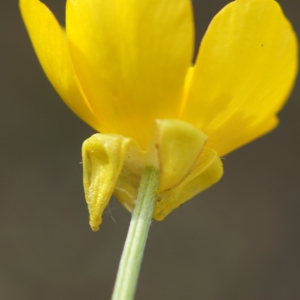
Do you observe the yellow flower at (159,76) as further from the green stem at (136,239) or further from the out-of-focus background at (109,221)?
the out-of-focus background at (109,221)

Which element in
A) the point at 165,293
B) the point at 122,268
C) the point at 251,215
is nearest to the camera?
the point at 122,268

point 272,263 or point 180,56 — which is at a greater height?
point 180,56

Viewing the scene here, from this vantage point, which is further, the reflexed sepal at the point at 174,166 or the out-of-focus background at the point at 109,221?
the out-of-focus background at the point at 109,221

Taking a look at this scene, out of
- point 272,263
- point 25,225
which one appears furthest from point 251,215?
point 25,225

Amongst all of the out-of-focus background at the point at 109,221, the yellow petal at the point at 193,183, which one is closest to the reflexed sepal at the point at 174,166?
the yellow petal at the point at 193,183

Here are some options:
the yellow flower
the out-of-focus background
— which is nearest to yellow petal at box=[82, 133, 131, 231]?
the yellow flower

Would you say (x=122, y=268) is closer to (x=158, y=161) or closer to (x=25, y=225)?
(x=158, y=161)

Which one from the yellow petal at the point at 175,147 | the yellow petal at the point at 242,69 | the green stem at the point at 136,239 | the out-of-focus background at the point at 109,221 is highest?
the yellow petal at the point at 242,69

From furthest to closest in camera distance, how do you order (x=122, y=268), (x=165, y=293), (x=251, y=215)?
(x=251, y=215), (x=165, y=293), (x=122, y=268)
